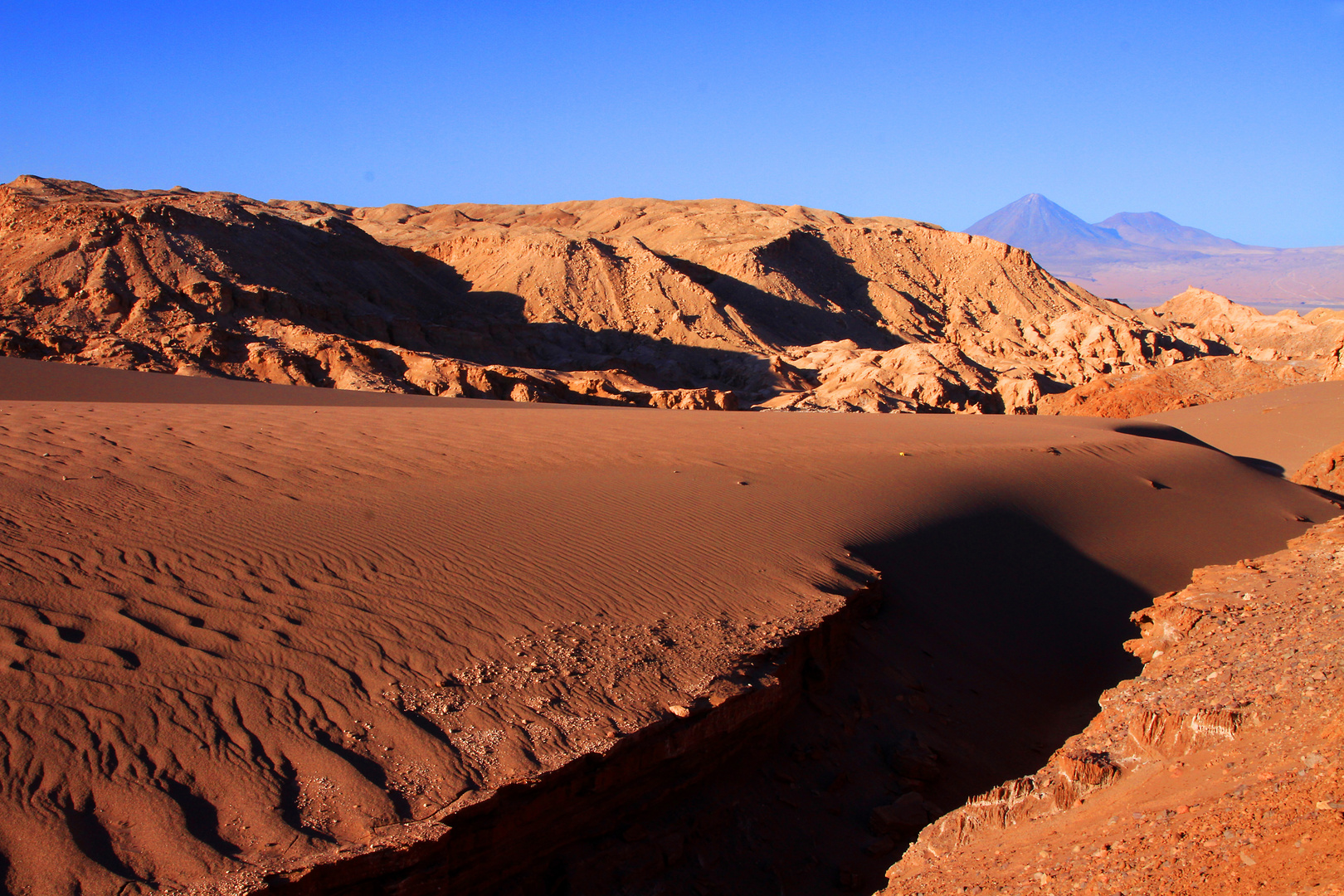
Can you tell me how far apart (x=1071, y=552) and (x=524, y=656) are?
6.65 m

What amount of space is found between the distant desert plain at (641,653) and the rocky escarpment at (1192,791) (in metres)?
0.02

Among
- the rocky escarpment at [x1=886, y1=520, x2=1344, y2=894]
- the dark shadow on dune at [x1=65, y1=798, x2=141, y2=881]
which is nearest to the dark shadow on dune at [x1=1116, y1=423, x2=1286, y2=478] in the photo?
the rocky escarpment at [x1=886, y1=520, x2=1344, y2=894]

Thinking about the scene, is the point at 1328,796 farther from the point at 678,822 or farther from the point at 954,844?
the point at 678,822

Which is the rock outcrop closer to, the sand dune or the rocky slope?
the sand dune

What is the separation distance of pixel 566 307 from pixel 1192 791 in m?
26.7

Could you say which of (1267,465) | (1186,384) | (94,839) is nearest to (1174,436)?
(1267,465)

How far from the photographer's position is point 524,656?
4688 mm

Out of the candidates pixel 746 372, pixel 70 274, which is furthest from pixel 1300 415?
pixel 70 274

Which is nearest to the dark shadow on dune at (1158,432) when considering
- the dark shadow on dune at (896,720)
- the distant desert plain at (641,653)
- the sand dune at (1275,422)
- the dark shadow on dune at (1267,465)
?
the dark shadow on dune at (1267,465)

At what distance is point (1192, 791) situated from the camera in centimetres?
347

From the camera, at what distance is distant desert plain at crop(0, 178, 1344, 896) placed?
3.41m

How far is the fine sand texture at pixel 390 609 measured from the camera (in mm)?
3449

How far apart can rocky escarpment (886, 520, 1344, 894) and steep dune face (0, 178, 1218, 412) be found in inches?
577

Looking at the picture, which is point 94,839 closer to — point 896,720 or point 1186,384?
point 896,720
